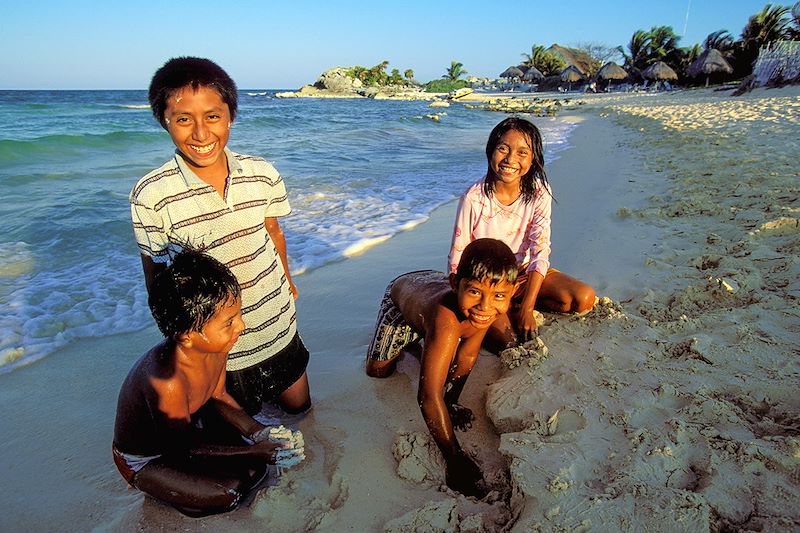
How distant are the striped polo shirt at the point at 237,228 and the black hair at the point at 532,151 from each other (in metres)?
1.19

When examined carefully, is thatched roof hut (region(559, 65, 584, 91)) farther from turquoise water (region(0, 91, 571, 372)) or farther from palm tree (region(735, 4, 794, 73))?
turquoise water (region(0, 91, 571, 372))

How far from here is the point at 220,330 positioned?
5.38ft

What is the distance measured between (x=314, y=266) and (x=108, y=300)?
1666 mm

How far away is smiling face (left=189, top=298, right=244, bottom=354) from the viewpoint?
1608 mm

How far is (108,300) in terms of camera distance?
374cm

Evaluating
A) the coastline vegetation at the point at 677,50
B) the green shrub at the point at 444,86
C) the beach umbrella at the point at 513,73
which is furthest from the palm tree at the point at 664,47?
the green shrub at the point at 444,86

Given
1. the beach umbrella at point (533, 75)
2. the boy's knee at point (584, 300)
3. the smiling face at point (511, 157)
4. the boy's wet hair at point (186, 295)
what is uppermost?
the beach umbrella at point (533, 75)

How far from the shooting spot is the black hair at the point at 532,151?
259 cm

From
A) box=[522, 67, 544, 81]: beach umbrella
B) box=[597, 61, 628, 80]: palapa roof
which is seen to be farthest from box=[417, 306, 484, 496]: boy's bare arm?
box=[522, 67, 544, 81]: beach umbrella

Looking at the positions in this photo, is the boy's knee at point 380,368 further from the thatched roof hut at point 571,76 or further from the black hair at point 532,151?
the thatched roof hut at point 571,76

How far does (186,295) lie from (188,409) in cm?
49

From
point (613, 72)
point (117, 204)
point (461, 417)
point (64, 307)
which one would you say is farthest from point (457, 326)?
point (613, 72)

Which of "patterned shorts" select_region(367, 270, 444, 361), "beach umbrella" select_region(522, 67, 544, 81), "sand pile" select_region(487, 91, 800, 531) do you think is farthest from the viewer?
"beach umbrella" select_region(522, 67, 544, 81)

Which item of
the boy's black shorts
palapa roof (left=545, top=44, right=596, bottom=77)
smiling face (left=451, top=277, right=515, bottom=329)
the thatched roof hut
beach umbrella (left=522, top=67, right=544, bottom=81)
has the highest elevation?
palapa roof (left=545, top=44, right=596, bottom=77)
